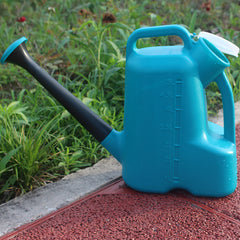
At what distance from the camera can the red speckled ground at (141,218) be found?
1.29 metres

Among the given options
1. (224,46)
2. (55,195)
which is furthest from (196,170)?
(55,195)

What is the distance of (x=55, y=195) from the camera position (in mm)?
1560

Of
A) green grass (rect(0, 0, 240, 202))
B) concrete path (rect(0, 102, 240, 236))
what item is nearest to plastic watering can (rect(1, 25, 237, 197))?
concrete path (rect(0, 102, 240, 236))

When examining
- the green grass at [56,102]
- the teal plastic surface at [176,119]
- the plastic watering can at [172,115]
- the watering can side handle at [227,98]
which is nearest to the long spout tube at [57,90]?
the plastic watering can at [172,115]

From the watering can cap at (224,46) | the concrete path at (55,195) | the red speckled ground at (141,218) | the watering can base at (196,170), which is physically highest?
the watering can cap at (224,46)

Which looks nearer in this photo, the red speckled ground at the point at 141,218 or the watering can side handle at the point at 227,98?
the red speckled ground at the point at 141,218

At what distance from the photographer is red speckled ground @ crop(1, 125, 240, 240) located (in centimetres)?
129

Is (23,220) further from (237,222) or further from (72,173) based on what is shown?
(237,222)

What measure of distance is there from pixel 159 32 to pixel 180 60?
0.52 feet

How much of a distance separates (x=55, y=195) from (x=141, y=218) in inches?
17.0

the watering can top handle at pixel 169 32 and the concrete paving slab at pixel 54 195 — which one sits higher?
the watering can top handle at pixel 169 32

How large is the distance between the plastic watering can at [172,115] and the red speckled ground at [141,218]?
0.21 feet

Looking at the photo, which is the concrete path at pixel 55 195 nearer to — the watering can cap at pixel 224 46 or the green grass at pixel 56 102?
the green grass at pixel 56 102

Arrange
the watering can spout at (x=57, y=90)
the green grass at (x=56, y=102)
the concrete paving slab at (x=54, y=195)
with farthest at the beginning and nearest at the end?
the green grass at (x=56, y=102) → the watering can spout at (x=57, y=90) → the concrete paving slab at (x=54, y=195)
